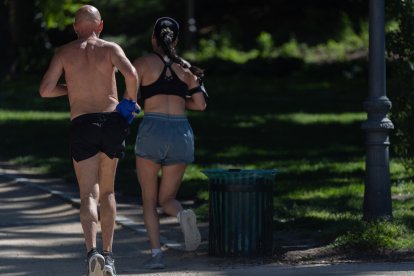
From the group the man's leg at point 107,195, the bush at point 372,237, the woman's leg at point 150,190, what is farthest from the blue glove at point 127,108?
the bush at point 372,237

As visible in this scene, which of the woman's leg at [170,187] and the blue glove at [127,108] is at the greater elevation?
the blue glove at [127,108]

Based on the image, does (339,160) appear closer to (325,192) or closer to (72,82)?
(325,192)

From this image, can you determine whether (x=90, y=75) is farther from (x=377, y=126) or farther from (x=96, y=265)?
(x=377, y=126)

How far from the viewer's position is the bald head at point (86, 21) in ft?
25.2

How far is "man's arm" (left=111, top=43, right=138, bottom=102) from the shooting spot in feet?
25.0

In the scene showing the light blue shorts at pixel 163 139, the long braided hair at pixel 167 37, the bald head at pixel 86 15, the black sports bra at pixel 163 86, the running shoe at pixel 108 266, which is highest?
the bald head at pixel 86 15

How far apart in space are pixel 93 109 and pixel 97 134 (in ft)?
Result: 0.68

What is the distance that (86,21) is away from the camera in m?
7.72

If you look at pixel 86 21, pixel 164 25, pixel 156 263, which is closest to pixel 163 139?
pixel 164 25

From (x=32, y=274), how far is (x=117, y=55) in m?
1.92

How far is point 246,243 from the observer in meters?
8.79

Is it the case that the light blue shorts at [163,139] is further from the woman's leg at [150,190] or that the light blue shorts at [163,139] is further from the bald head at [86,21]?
the bald head at [86,21]

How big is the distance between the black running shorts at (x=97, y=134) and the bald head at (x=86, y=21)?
0.64 m

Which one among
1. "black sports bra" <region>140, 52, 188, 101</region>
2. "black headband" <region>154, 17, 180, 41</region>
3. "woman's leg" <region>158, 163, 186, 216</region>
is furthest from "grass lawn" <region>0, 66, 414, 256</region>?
"black headband" <region>154, 17, 180, 41</region>
